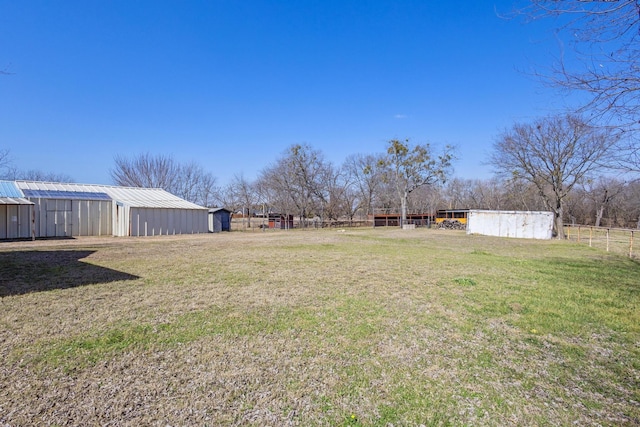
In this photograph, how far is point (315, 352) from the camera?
3521 mm

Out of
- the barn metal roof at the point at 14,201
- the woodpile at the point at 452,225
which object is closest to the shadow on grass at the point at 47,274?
the barn metal roof at the point at 14,201

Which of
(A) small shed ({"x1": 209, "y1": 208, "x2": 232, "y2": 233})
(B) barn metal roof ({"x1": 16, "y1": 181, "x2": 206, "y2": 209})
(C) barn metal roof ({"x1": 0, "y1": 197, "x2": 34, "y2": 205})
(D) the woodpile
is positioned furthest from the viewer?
(D) the woodpile

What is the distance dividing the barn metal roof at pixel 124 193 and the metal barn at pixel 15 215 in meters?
1.17

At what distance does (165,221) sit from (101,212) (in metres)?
3.91

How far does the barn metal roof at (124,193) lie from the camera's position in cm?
2116

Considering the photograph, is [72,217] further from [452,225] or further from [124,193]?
[452,225]

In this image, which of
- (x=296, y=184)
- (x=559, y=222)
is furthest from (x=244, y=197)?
(x=559, y=222)

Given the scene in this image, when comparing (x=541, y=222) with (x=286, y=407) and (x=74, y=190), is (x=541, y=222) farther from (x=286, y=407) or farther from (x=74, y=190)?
(x=74, y=190)

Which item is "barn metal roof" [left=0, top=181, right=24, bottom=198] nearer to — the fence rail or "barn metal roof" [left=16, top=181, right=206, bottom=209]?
"barn metal roof" [left=16, top=181, right=206, bottom=209]

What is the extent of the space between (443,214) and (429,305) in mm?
34386

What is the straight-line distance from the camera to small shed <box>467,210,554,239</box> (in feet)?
75.7

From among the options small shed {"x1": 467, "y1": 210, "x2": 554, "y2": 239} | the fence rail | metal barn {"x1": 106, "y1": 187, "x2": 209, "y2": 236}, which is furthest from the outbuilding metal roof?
small shed {"x1": 467, "y1": 210, "x2": 554, "y2": 239}

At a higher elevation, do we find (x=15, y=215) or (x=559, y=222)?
(x=15, y=215)

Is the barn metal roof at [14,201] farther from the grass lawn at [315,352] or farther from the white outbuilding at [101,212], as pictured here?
the grass lawn at [315,352]
